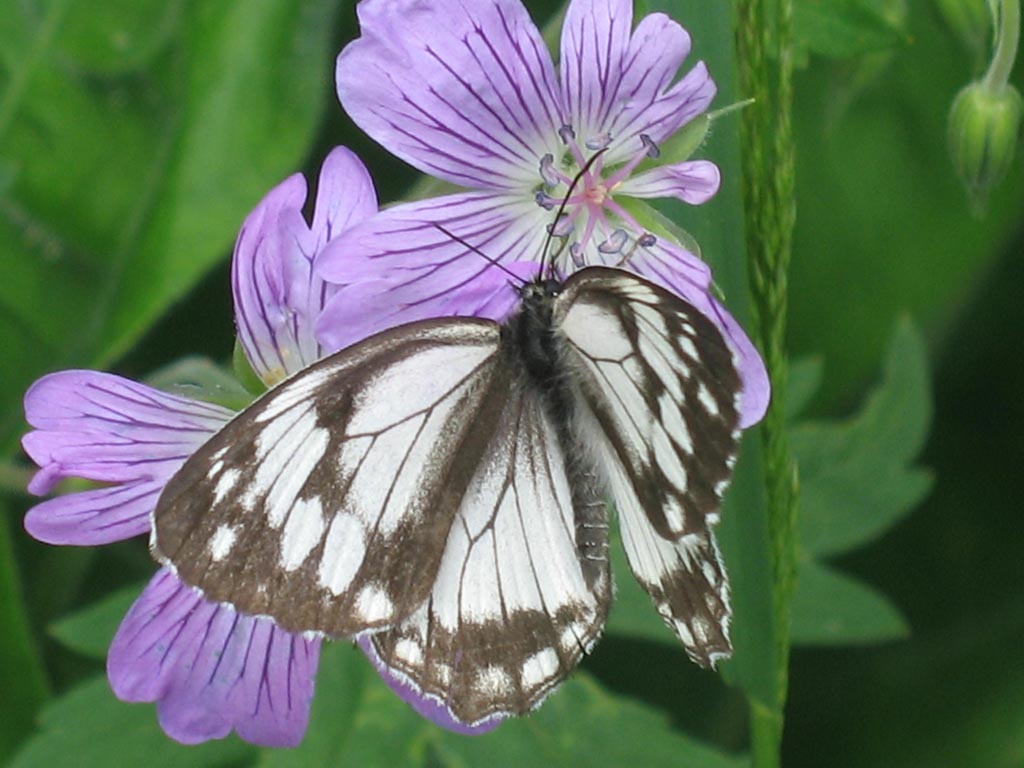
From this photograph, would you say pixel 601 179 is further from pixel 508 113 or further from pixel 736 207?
pixel 736 207

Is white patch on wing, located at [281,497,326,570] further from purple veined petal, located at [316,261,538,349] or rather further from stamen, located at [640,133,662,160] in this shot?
stamen, located at [640,133,662,160]

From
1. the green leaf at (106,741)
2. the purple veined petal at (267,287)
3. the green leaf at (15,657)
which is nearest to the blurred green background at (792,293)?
the green leaf at (15,657)

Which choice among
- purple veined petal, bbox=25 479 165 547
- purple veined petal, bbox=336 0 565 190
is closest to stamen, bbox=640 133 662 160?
purple veined petal, bbox=336 0 565 190

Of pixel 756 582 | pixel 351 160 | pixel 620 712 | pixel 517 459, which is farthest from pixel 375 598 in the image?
pixel 620 712

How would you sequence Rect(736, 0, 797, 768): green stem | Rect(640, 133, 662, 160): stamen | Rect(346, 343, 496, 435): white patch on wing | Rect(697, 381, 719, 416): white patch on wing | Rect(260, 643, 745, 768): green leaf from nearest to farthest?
Rect(736, 0, 797, 768): green stem < Rect(697, 381, 719, 416): white patch on wing < Rect(346, 343, 496, 435): white patch on wing < Rect(640, 133, 662, 160): stamen < Rect(260, 643, 745, 768): green leaf

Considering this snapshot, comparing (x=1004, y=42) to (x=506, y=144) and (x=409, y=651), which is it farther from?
(x=409, y=651)

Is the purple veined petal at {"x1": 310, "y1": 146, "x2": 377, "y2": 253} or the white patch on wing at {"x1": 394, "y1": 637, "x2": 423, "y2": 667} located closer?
the white patch on wing at {"x1": 394, "y1": 637, "x2": 423, "y2": 667}

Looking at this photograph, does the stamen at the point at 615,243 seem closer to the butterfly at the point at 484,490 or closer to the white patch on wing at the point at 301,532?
the butterfly at the point at 484,490
